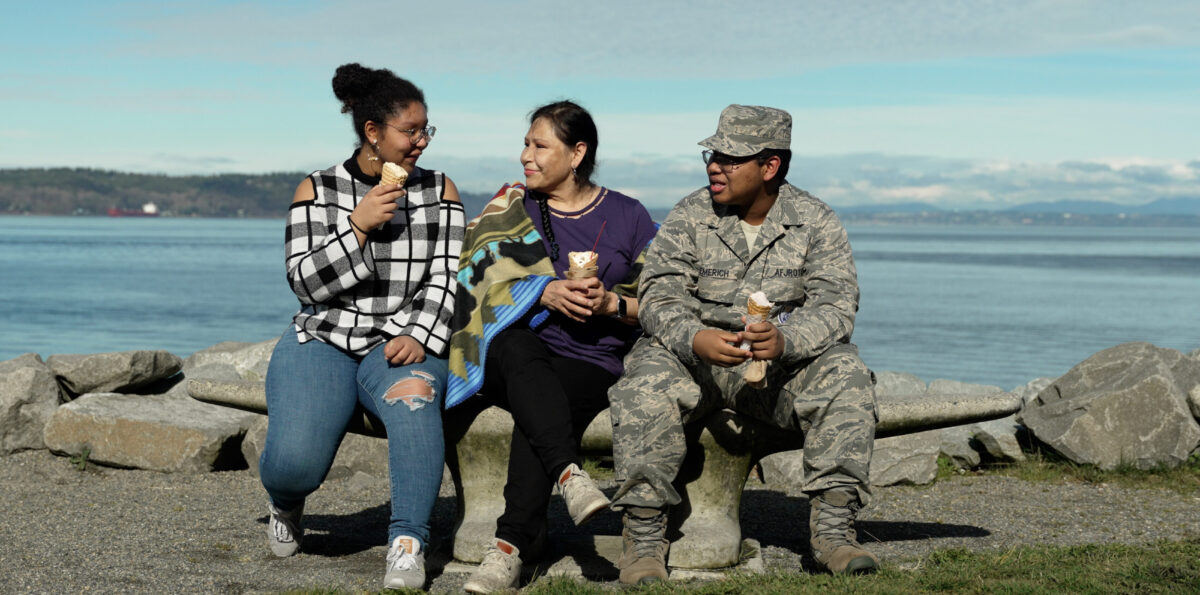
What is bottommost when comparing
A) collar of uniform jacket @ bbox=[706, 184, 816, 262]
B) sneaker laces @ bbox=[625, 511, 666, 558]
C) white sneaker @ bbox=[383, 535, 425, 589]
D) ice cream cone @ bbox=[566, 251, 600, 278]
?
white sneaker @ bbox=[383, 535, 425, 589]

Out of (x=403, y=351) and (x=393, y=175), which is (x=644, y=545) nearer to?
(x=403, y=351)

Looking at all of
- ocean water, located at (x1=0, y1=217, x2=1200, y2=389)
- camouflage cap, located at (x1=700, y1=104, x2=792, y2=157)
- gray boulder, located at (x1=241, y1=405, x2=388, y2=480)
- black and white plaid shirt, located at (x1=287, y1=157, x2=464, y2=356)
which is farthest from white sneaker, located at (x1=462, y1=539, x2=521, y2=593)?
ocean water, located at (x1=0, y1=217, x2=1200, y2=389)

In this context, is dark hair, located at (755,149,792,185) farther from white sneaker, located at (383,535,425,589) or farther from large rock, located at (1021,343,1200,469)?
large rock, located at (1021,343,1200,469)

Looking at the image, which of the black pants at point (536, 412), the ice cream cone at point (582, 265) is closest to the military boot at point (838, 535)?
the black pants at point (536, 412)

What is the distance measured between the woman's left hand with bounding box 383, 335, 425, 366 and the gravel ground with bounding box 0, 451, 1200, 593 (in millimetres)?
922

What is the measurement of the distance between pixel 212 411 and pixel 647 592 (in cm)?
463

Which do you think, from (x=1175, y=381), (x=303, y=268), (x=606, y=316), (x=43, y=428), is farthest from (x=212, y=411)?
(x=1175, y=381)

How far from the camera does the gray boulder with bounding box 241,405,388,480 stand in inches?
304

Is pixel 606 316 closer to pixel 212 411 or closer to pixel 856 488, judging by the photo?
pixel 856 488

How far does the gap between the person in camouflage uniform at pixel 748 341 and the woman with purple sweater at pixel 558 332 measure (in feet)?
0.70

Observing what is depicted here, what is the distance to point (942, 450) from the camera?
7836 millimetres

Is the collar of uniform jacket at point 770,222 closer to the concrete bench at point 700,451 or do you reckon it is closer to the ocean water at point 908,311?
the concrete bench at point 700,451

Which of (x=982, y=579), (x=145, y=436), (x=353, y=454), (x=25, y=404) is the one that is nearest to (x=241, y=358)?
(x=25, y=404)

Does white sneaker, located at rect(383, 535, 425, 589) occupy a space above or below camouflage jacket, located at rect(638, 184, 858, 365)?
below
